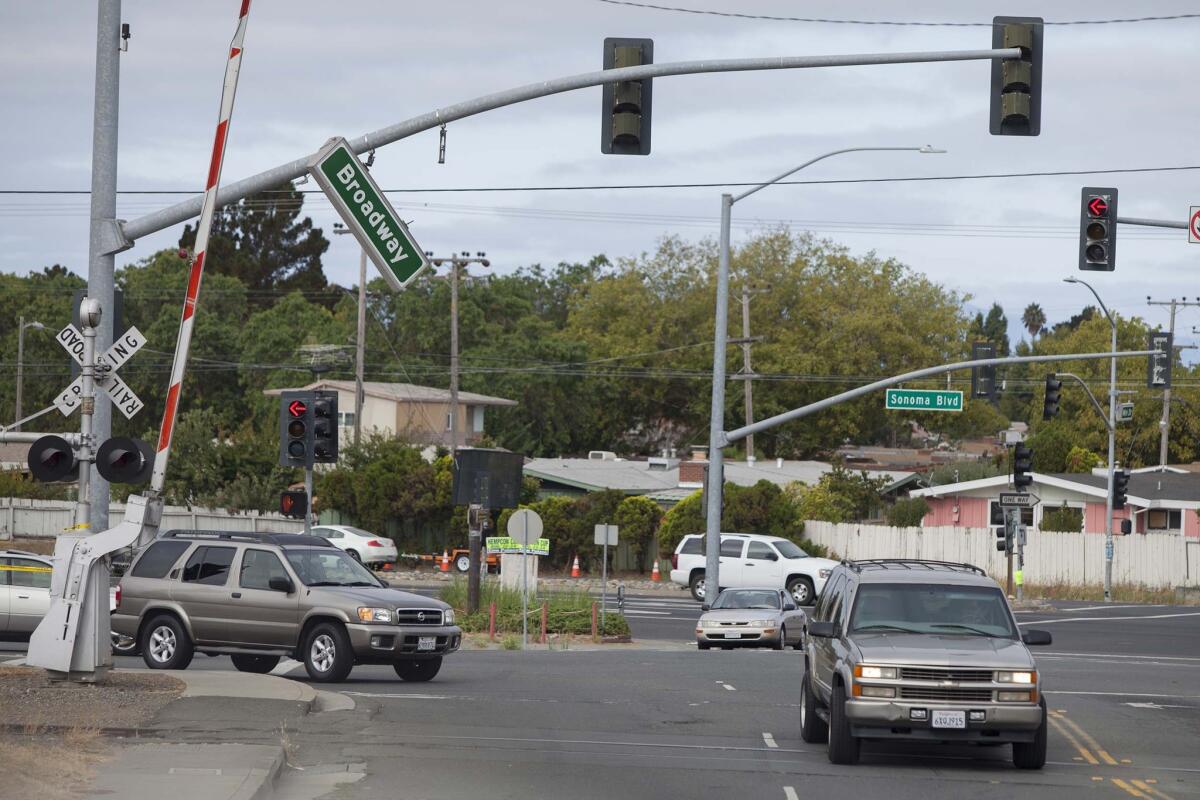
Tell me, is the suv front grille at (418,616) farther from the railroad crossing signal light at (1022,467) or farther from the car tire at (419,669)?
the railroad crossing signal light at (1022,467)

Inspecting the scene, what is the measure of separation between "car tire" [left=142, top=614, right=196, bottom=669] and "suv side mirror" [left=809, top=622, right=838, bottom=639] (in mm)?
9420

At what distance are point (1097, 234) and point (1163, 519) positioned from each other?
4417cm

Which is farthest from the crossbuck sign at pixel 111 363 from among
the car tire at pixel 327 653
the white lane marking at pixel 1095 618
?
the white lane marking at pixel 1095 618

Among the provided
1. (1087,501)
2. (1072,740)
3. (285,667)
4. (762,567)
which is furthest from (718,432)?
(1087,501)

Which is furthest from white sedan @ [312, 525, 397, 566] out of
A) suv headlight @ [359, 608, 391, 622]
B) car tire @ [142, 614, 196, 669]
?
suv headlight @ [359, 608, 391, 622]

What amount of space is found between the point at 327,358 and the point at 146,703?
219 feet

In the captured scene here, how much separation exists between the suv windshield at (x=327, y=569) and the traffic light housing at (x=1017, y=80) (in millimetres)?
10138

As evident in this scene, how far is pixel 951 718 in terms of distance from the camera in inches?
508

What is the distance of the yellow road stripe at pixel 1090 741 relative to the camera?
14553 mm

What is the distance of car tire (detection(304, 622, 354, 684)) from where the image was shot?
19.8 metres

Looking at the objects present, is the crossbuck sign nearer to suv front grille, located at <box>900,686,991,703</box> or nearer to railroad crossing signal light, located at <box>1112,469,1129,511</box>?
suv front grille, located at <box>900,686,991,703</box>

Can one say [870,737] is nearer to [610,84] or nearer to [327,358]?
[610,84]

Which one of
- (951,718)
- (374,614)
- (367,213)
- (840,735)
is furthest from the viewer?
(374,614)

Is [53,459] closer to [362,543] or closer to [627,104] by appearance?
[627,104]
